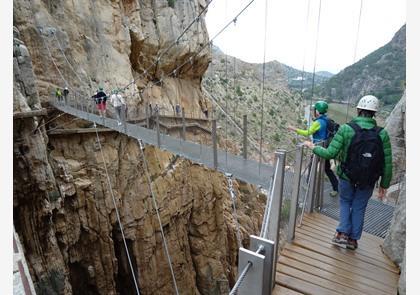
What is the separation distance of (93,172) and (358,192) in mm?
5491

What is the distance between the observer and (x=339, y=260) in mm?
1454

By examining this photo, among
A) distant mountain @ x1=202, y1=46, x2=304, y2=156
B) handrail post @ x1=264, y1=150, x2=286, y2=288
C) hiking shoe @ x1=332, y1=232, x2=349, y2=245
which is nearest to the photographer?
handrail post @ x1=264, y1=150, x2=286, y2=288

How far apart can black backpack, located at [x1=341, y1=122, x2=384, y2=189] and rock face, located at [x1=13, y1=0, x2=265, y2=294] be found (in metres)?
4.34

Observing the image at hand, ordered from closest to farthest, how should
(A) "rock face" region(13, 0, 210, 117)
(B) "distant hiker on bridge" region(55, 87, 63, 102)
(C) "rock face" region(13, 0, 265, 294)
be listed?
1. (C) "rock face" region(13, 0, 265, 294)
2. (B) "distant hiker on bridge" region(55, 87, 63, 102)
3. (A) "rock face" region(13, 0, 210, 117)

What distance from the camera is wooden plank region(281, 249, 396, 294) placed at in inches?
51.6

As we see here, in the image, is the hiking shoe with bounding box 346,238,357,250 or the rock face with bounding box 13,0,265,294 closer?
the hiking shoe with bounding box 346,238,357,250

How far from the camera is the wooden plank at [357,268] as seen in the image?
1.37 metres

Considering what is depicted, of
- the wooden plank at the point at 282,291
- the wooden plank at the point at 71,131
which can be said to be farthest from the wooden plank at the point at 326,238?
the wooden plank at the point at 71,131

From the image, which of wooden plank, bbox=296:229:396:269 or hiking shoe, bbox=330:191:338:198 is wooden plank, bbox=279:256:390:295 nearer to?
wooden plank, bbox=296:229:396:269

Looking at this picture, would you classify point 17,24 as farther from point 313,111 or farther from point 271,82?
point 271,82

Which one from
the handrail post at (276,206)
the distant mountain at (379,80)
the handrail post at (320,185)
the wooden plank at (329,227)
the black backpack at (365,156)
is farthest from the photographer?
the distant mountain at (379,80)

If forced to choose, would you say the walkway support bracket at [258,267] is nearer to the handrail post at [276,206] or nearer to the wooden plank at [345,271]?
the handrail post at [276,206]

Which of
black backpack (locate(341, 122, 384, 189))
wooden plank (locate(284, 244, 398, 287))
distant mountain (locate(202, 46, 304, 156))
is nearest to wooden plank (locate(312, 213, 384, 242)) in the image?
wooden plank (locate(284, 244, 398, 287))

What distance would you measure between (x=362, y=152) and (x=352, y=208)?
34 cm
